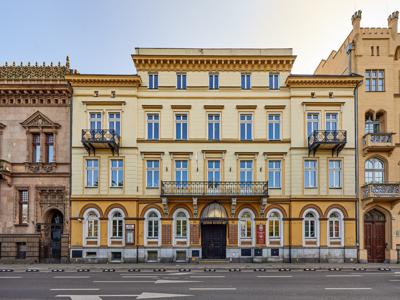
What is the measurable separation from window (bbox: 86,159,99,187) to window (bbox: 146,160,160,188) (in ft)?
12.3

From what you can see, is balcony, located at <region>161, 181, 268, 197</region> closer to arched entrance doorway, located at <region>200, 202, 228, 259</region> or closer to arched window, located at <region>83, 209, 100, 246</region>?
arched entrance doorway, located at <region>200, 202, 228, 259</region>

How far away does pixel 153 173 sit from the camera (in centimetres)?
3369

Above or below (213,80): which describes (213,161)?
below

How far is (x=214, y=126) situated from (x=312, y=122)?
7346 millimetres

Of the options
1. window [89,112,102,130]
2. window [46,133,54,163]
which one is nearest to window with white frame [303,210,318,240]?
window [89,112,102,130]

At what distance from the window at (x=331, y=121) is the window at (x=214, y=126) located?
8071 millimetres

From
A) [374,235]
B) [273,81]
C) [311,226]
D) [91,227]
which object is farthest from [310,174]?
[91,227]

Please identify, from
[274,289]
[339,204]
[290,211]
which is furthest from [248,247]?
[274,289]

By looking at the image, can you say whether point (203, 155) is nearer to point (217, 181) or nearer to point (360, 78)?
point (217, 181)

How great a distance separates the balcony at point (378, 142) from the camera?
108 feet

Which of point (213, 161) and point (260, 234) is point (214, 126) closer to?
point (213, 161)

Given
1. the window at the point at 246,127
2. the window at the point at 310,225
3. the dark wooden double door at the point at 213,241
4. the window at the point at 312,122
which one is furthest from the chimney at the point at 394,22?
the dark wooden double door at the point at 213,241

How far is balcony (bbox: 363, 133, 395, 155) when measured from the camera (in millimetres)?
32969

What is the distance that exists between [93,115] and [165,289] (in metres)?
19.4
